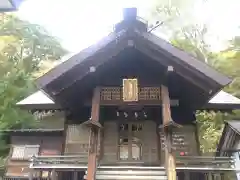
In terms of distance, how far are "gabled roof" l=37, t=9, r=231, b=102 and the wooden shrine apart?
0.03m

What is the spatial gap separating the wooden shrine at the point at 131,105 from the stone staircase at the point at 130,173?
1.1 inches

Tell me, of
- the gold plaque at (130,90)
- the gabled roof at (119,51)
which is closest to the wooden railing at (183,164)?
the gabled roof at (119,51)

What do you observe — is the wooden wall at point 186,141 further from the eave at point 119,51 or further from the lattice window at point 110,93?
the lattice window at point 110,93

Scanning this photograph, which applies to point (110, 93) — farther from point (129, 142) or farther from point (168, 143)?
point (168, 143)

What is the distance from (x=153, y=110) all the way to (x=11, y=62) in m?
15.0

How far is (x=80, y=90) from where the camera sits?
9.17m

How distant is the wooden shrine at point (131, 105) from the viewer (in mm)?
8039

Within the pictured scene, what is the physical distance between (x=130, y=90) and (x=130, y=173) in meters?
2.40

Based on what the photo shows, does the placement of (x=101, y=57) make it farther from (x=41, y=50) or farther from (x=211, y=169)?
(x=41, y=50)

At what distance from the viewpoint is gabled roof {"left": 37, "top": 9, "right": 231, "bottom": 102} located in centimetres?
809

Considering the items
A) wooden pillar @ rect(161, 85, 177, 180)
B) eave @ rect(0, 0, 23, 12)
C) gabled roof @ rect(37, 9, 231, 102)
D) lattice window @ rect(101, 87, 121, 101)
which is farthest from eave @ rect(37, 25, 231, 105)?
eave @ rect(0, 0, 23, 12)

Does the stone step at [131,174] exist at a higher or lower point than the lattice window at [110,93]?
lower

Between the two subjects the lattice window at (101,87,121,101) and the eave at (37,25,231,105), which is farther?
the lattice window at (101,87,121,101)

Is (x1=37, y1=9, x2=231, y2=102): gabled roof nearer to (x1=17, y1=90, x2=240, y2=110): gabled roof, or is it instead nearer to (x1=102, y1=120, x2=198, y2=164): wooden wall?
(x1=17, y1=90, x2=240, y2=110): gabled roof
